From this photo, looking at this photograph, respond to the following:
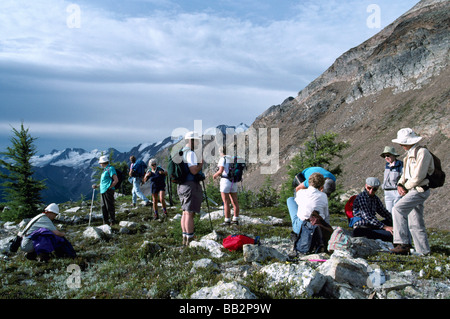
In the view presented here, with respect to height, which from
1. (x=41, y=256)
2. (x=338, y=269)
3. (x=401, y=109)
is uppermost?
(x=401, y=109)

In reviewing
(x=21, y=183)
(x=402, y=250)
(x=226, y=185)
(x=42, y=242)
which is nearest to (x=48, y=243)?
(x=42, y=242)

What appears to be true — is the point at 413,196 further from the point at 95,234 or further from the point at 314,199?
the point at 95,234

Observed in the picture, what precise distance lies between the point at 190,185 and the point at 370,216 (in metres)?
5.05

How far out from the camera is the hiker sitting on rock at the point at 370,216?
27.9ft

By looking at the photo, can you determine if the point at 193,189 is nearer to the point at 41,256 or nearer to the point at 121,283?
the point at 121,283

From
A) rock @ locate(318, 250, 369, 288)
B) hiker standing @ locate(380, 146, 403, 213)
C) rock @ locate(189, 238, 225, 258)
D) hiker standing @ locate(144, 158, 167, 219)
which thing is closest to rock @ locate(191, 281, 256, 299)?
rock @ locate(318, 250, 369, 288)

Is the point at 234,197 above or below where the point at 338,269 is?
above

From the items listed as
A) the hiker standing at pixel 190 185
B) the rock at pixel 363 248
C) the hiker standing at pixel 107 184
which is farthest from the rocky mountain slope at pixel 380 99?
the hiker standing at pixel 190 185

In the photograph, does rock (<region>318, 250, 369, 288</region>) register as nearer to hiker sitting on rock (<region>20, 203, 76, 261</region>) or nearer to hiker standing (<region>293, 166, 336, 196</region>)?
hiker standing (<region>293, 166, 336, 196</region>)

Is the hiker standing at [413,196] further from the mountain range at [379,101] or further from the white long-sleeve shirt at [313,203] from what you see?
the mountain range at [379,101]

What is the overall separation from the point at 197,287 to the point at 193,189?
10.3 ft
